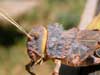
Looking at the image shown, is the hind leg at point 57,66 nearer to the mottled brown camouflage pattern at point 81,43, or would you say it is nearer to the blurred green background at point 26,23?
the mottled brown camouflage pattern at point 81,43

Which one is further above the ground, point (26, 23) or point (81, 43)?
point (81, 43)

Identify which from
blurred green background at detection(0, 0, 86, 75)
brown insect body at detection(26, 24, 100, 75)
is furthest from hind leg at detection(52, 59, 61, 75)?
blurred green background at detection(0, 0, 86, 75)

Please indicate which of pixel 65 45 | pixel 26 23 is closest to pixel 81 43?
pixel 65 45

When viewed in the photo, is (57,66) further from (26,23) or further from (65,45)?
(26,23)

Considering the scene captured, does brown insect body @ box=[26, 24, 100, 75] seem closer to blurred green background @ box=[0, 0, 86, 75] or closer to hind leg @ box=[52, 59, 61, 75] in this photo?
hind leg @ box=[52, 59, 61, 75]

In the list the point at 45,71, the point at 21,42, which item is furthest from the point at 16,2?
the point at 45,71

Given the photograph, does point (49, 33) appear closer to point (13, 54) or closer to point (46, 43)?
point (46, 43)

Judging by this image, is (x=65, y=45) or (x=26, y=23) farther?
(x=26, y=23)

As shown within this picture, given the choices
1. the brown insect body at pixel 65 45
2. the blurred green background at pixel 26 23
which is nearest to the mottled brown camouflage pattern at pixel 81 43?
the brown insect body at pixel 65 45
